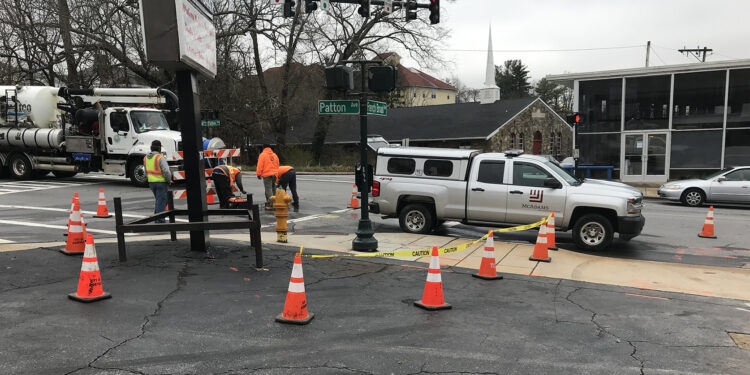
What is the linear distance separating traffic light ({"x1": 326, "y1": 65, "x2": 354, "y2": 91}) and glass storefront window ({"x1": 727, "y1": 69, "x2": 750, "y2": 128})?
23.1 meters

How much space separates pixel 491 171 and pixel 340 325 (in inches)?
247

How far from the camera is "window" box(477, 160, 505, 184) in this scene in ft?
33.7

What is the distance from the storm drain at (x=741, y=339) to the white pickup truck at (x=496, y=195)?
425 cm

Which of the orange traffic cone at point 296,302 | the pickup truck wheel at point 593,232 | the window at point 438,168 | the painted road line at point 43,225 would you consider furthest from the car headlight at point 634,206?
the painted road line at point 43,225

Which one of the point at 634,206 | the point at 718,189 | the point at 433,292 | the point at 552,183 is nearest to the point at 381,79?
the point at 552,183

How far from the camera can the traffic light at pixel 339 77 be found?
8.49m

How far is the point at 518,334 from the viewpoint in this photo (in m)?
4.93

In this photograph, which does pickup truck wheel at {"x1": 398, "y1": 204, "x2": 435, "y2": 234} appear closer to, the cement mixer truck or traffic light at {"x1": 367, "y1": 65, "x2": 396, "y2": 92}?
traffic light at {"x1": 367, "y1": 65, "x2": 396, "y2": 92}

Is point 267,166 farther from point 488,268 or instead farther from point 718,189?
point 718,189

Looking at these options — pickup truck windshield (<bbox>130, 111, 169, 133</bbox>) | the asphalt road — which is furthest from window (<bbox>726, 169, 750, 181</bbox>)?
pickup truck windshield (<bbox>130, 111, 169, 133</bbox>)

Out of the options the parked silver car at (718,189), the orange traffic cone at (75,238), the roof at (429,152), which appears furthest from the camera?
the parked silver car at (718,189)

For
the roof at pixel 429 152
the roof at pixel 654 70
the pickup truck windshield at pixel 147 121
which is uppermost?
the roof at pixel 654 70

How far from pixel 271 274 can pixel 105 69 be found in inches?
1102

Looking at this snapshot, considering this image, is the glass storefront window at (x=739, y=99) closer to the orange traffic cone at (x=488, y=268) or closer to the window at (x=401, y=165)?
the window at (x=401, y=165)
